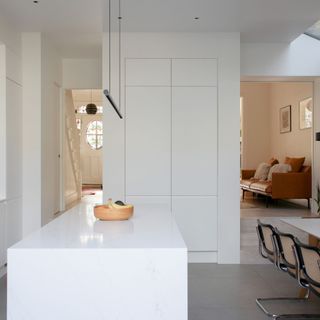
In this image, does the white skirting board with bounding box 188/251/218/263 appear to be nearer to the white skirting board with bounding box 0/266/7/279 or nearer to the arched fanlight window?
the white skirting board with bounding box 0/266/7/279

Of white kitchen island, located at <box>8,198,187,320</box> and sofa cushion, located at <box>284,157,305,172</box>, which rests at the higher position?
sofa cushion, located at <box>284,157,305,172</box>

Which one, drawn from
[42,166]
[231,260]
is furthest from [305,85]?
[42,166]

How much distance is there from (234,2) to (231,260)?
3017mm

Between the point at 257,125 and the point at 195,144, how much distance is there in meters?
5.22

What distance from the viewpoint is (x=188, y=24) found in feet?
15.0

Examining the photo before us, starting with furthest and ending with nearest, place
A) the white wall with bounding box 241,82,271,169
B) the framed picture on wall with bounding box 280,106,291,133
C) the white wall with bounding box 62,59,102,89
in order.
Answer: the white wall with bounding box 241,82,271,169
the framed picture on wall with bounding box 280,106,291,133
the white wall with bounding box 62,59,102,89

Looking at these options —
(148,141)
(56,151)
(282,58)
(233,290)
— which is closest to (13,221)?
(56,151)

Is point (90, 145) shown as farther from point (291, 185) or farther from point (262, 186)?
point (291, 185)

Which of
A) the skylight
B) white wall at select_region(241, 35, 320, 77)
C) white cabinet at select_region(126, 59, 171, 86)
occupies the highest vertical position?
the skylight

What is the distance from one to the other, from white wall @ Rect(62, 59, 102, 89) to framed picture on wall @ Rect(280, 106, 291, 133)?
160 inches

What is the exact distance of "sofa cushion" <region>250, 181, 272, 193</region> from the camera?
6.80 m

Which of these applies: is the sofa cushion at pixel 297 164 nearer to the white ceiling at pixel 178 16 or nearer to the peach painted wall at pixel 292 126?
the peach painted wall at pixel 292 126

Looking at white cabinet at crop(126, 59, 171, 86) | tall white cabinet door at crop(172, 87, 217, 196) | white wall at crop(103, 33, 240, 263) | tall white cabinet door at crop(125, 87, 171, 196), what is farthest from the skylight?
tall white cabinet door at crop(125, 87, 171, 196)

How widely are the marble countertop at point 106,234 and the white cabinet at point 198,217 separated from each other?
1.84 meters
